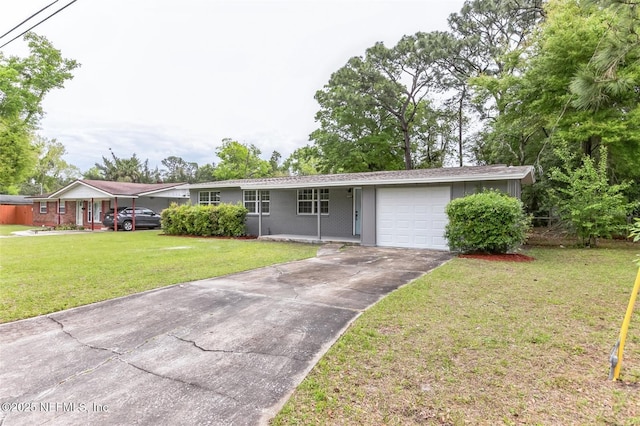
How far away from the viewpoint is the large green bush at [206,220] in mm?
15367

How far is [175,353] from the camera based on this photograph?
10.5ft

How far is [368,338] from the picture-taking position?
350cm

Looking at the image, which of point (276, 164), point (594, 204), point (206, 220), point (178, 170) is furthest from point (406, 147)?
point (178, 170)

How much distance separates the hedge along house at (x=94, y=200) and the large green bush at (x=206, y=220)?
5913 mm

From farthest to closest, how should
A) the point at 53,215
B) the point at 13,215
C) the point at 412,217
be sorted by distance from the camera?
the point at 13,215
the point at 53,215
the point at 412,217

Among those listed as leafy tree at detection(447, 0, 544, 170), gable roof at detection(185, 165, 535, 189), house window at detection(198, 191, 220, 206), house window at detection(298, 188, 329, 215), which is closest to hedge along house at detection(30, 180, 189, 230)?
house window at detection(198, 191, 220, 206)

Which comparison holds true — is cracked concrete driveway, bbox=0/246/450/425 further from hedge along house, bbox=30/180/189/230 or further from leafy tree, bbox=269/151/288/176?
leafy tree, bbox=269/151/288/176

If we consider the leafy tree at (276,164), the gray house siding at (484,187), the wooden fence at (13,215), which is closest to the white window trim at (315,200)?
the gray house siding at (484,187)

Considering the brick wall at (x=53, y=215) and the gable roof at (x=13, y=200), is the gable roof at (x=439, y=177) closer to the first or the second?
the brick wall at (x=53, y=215)

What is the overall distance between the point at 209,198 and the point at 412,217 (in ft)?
36.4

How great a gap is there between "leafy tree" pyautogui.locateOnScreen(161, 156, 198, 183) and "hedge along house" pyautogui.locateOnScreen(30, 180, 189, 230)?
1290 inches

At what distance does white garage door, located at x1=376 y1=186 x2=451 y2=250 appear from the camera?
10844mm

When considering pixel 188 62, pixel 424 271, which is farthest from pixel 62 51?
pixel 424 271

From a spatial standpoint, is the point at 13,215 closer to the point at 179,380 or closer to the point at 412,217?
the point at 412,217
